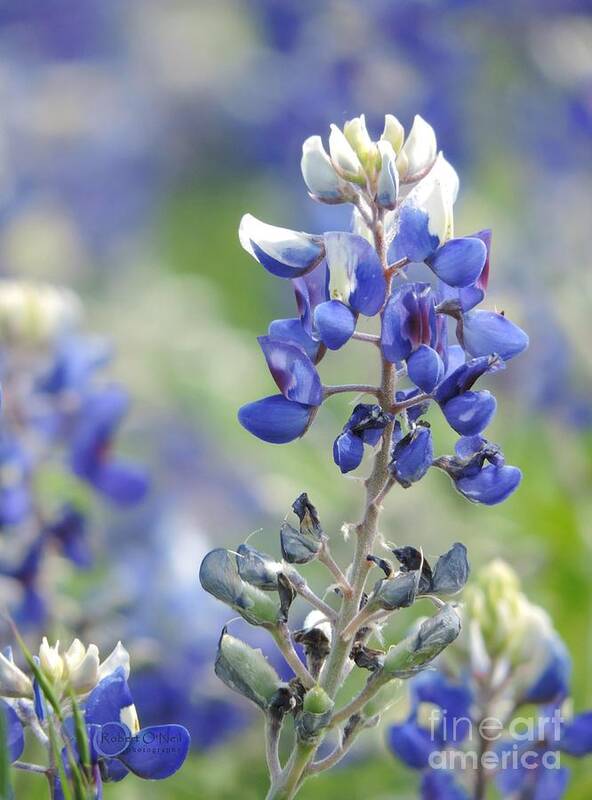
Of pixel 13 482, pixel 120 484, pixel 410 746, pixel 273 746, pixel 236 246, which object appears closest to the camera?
pixel 273 746

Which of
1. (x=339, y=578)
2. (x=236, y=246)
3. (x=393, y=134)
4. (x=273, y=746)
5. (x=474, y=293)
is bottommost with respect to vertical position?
(x=273, y=746)

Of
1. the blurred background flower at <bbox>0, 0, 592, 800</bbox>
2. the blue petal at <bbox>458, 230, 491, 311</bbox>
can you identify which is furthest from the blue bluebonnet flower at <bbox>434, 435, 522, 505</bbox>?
the blurred background flower at <bbox>0, 0, 592, 800</bbox>

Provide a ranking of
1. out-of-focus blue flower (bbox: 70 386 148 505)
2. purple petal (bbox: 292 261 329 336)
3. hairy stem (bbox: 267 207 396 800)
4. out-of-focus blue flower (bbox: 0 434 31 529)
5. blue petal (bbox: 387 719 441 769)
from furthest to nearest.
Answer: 1. out-of-focus blue flower (bbox: 70 386 148 505)
2. out-of-focus blue flower (bbox: 0 434 31 529)
3. blue petal (bbox: 387 719 441 769)
4. purple petal (bbox: 292 261 329 336)
5. hairy stem (bbox: 267 207 396 800)

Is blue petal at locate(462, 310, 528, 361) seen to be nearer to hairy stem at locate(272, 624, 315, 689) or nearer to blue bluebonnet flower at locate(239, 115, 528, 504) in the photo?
blue bluebonnet flower at locate(239, 115, 528, 504)

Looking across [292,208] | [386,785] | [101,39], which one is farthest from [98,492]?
[101,39]

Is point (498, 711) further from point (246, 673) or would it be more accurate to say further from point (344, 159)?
point (344, 159)

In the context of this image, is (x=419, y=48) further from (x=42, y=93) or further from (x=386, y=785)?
(x=386, y=785)

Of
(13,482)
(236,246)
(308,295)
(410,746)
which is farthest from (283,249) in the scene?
(236,246)

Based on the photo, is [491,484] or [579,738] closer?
[491,484]
